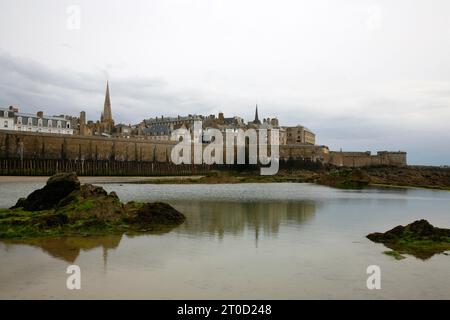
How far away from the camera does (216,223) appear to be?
50.9 feet

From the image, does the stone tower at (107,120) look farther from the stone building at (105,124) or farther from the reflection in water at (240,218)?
the reflection in water at (240,218)

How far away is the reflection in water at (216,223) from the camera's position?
1081 cm

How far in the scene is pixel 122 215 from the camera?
14781 mm

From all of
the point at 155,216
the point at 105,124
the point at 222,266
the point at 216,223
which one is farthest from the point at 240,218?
the point at 105,124

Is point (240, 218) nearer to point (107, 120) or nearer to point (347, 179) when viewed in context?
point (347, 179)

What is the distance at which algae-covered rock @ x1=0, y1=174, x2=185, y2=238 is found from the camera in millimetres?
12789

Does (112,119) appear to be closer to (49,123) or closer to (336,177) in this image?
(49,123)

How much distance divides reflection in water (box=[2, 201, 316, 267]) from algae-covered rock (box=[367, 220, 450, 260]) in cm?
346

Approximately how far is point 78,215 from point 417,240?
10416 mm

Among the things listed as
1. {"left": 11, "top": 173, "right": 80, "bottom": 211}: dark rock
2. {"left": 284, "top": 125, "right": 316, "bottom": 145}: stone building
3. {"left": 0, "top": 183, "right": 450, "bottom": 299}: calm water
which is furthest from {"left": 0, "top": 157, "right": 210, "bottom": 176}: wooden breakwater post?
{"left": 284, "top": 125, "right": 316, "bottom": 145}: stone building

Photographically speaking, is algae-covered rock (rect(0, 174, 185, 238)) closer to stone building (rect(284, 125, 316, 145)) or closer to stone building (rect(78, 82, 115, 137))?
stone building (rect(78, 82, 115, 137))

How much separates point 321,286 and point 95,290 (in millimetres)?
3981
